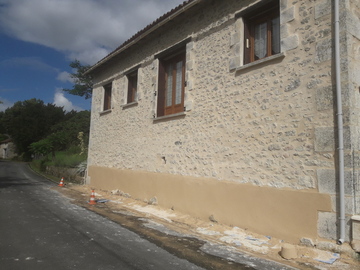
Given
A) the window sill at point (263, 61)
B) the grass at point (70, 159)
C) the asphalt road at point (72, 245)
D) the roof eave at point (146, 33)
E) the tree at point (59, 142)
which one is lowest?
the asphalt road at point (72, 245)

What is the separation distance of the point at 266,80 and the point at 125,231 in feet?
13.4

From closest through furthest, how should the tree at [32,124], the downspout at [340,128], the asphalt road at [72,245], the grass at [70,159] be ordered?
the asphalt road at [72,245] → the downspout at [340,128] → the grass at [70,159] → the tree at [32,124]

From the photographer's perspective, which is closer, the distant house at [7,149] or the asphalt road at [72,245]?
the asphalt road at [72,245]

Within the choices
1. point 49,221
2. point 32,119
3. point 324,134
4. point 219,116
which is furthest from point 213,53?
point 32,119

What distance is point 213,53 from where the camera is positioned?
22.4 ft

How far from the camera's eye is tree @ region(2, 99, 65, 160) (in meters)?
40.1

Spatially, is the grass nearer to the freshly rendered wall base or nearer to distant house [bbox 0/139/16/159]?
the freshly rendered wall base

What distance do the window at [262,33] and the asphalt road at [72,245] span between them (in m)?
4.45

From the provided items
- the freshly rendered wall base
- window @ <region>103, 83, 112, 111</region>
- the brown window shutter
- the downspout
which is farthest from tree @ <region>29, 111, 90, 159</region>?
the downspout

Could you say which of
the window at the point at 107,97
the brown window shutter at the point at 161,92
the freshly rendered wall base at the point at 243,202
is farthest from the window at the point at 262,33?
the window at the point at 107,97

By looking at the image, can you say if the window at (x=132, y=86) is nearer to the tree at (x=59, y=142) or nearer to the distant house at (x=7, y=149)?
the tree at (x=59, y=142)

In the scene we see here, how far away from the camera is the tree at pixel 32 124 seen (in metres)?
40.1

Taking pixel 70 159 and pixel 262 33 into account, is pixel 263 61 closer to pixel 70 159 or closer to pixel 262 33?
pixel 262 33

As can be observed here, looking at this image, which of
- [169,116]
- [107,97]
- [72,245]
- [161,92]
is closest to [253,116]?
[169,116]
